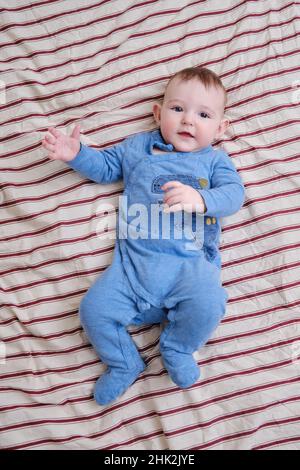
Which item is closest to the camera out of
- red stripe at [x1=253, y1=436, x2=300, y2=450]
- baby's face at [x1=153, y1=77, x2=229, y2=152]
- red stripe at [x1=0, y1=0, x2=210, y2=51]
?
red stripe at [x1=253, y1=436, x2=300, y2=450]

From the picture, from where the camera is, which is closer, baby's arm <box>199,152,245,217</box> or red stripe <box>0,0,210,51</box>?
baby's arm <box>199,152,245,217</box>

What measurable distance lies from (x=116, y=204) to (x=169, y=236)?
0.59 feet

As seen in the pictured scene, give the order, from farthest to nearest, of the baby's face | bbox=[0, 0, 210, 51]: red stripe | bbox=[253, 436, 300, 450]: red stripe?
1. bbox=[0, 0, 210, 51]: red stripe
2. the baby's face
3. bbox=[253, 436, 300, 450]: red stripe

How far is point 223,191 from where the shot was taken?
1.08 m

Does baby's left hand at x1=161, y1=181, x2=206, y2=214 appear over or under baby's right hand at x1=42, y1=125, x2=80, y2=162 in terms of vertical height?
under

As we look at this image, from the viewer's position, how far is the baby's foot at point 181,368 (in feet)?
3.36

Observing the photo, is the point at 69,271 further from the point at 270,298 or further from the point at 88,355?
the point at 270,298

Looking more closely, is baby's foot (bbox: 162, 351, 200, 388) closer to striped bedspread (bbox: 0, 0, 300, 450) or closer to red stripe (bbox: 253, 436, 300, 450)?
striped bedspread (bbox: 0, 0, 300, 450)

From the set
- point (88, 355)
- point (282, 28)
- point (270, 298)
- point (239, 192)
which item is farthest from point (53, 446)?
point (282, 28)

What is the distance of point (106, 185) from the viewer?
47.6 inches

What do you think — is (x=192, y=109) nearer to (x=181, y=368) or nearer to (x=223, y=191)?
(x=223, y=191)

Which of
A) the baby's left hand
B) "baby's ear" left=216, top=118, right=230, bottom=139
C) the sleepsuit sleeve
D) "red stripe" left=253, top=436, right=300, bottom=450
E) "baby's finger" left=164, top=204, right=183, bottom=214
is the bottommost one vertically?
"red stripe" left=253, top=436, right=300, bottom=450

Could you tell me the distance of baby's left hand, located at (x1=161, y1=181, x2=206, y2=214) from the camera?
102 cm

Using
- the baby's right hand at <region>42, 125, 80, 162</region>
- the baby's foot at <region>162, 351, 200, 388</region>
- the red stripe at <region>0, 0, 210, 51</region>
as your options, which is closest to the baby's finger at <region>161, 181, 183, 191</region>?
the baby's right hand at <region>42, 125, 80, 162</region>
